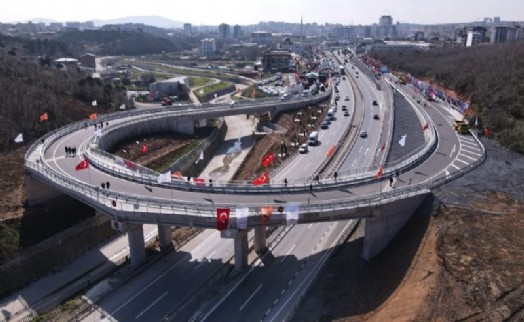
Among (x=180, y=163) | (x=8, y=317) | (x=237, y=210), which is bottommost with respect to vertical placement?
(x=8, y=317)

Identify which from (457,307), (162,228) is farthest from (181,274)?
(457,307)

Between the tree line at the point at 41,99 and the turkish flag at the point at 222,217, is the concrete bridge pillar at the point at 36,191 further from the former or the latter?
the turkish flag at the point at 222,217

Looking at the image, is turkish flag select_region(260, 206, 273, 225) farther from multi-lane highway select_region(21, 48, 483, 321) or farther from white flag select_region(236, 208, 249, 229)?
multi-lane highway select_region(21, 48, 483, 321)

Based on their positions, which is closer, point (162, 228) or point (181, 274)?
point (181, 274)

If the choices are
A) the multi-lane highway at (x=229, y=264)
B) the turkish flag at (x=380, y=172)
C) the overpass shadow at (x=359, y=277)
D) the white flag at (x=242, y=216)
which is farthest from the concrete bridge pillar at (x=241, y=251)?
the turkish flag at (x=380, y=172)

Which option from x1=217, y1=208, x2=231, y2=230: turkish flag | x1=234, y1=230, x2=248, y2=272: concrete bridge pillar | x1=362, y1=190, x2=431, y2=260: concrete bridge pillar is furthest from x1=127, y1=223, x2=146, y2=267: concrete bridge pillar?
x1=362, y1=190, x2=431, y2=260: concrete bridge pillar

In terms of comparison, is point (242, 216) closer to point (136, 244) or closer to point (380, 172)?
point (136, 244)

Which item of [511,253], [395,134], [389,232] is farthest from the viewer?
[395,134]

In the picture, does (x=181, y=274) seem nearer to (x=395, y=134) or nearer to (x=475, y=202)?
(x=475, y=202)
